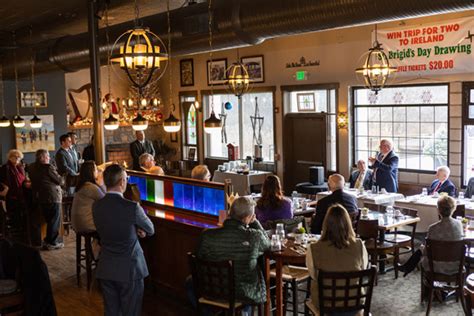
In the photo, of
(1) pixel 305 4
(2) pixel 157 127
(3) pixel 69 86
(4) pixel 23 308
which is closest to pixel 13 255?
(4) pixel 23 308

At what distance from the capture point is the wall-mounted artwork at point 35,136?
12758mm

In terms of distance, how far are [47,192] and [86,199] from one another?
240cm

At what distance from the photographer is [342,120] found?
36.2 feet

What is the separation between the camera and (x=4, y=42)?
40.2 feet

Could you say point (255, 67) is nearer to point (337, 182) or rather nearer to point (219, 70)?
point (219, 70)

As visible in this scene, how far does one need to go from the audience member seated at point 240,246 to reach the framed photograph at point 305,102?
7828 millimetres

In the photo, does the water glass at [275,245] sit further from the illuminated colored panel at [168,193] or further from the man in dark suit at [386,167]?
the man in dark suit at [386,167]

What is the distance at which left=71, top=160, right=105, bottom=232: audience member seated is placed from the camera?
632 cm

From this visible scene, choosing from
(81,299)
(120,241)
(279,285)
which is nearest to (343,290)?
(279,285)

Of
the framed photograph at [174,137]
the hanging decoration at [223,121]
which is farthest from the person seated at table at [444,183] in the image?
the framed photograph at [174,137]

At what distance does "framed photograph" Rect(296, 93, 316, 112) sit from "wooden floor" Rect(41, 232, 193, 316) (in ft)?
19.8

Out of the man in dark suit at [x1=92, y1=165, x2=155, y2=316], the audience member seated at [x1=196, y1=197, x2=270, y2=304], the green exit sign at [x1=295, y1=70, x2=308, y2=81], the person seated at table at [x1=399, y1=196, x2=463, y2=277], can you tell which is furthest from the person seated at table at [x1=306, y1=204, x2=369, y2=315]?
the green exit sign at [x1=295, y1=70, x2=308, y2=81]

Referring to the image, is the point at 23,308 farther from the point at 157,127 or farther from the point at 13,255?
the point at 157,127

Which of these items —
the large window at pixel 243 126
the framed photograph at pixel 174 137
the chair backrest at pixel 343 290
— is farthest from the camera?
the framed photograph at pixel 174 137
